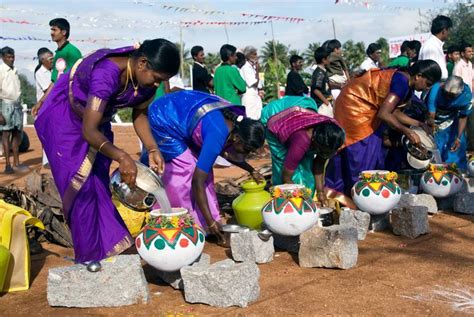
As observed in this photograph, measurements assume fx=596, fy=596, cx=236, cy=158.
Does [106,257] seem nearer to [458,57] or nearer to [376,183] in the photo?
[376,183]

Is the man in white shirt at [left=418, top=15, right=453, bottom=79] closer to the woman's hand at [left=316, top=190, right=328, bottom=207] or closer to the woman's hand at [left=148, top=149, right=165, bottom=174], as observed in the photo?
the woman's hand at [left=316, top=190, right=328, bottom=207]

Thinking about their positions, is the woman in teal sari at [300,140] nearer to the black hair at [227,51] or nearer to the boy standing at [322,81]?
the boy standing at [322,81]

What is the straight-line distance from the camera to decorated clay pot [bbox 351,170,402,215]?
15.4ft

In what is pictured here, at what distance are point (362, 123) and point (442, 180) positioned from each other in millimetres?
910

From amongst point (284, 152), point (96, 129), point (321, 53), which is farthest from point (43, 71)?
point (96, 129)

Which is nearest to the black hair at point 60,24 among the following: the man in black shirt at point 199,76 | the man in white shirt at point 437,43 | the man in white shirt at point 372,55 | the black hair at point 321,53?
the man in black shirt at point 199,76

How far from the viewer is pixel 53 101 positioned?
3576mm

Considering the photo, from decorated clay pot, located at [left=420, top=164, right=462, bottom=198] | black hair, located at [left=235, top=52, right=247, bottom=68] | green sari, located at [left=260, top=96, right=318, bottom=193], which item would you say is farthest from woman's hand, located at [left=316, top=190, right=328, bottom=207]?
black hair, located at [left=235, top=52, right=247, bottom=68]

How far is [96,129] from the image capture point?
3182 millimetres

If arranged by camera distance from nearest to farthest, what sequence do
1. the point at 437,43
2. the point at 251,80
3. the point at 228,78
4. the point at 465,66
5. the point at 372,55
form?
the point at 437,43, the point at 465,66, the point at 228,78, the point at 251,80, the point at 372,55

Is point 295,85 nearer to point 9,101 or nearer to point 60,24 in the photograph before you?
point 60,24

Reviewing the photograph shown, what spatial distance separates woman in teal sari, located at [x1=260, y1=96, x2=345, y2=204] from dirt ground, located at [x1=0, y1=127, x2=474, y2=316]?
749mm

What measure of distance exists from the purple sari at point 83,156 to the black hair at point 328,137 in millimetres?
1463

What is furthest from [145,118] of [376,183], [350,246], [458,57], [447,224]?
[458,57]
